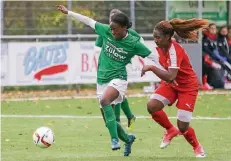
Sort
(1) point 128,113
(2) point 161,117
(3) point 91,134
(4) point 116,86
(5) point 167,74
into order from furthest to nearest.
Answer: (1) point 128,113, (3) point 91,134, (2) point 161,117, (4) point 116,86, (5) point 167,74

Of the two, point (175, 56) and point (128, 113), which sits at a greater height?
point (175, 56)

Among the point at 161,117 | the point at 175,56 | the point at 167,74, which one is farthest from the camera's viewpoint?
the point at 161,117

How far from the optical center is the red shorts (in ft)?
38.3

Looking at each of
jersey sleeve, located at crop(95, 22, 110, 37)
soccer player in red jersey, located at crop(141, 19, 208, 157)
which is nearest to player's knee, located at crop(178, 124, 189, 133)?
soccer player in red jersey, located at crop(141, 19, 208, 157)

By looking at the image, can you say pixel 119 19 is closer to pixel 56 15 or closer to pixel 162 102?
pixel 162 102

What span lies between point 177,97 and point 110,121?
43.0 inches

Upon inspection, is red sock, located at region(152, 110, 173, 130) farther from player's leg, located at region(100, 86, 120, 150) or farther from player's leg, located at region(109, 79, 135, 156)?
player's leg, located at region(100, 86, 120, 150)

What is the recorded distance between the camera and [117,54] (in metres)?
11.8

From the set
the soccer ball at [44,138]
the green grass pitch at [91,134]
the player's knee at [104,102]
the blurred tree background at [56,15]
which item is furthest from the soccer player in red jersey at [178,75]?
the blurred tree background at [56,15]

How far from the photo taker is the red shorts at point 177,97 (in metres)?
11.7

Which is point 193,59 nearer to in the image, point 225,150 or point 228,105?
point 228,105

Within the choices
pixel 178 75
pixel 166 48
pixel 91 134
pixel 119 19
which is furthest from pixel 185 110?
pixel 91 134

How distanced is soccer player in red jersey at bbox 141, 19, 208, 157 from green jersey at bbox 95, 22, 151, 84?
32 centimetres

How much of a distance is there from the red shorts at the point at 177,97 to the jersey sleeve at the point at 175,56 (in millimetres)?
490
